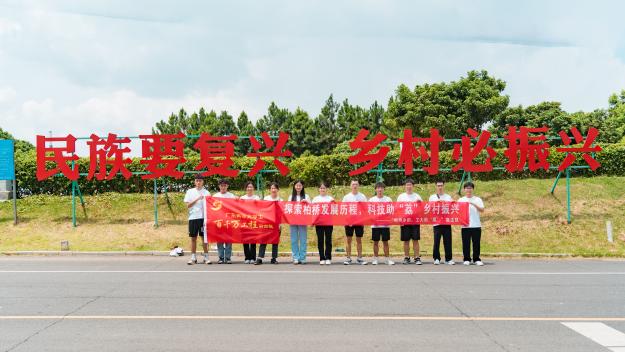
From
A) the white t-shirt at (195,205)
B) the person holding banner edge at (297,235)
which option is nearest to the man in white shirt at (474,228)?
the person holding banner edge at (297,235)

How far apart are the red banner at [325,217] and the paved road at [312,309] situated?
4.36 ft

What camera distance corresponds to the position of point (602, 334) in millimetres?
5934

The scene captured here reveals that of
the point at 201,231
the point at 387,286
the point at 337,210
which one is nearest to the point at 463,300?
the point at 387,286

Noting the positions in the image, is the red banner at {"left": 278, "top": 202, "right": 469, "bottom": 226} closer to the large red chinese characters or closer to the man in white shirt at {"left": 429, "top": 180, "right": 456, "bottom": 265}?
the man in white shirt at {"left": 429, "top": 180, "right": 456, "bottom": 265}

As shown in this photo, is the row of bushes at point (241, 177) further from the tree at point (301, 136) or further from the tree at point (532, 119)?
the tree at point (301, 136)

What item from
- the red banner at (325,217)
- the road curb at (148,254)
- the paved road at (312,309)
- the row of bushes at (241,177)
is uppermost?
the row of bushes at (241,177)

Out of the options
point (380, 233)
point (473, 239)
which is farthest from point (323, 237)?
point (473, 239)

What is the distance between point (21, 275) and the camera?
10609mm

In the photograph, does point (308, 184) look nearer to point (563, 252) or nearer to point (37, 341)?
point (563, 252)

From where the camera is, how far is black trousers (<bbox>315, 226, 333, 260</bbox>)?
12562 millimetres

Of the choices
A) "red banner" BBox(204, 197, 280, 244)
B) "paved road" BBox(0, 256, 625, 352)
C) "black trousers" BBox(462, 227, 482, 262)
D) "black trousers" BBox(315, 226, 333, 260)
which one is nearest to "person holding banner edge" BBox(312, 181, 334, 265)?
"black trousers" BBox(315, 226, 333, 260)

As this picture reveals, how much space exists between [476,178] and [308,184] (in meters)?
6.45

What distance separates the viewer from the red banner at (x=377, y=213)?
12.6 m

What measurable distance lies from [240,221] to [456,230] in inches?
281
